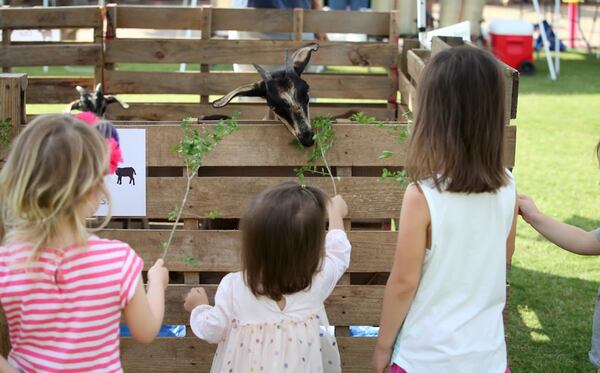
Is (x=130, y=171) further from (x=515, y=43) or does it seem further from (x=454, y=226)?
(x=515, y=43)

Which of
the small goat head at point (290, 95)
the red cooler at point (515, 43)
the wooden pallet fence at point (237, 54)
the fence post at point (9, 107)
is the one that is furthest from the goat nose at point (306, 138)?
the red cooler at point (515, 43)

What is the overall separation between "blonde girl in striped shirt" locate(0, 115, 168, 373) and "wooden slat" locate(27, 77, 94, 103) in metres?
4.98

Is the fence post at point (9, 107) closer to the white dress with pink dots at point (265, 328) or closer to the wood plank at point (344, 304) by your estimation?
the wood plank at point (344, 304)

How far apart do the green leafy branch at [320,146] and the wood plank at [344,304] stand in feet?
1.62

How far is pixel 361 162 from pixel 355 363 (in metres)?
0.97

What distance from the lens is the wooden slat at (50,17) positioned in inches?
292

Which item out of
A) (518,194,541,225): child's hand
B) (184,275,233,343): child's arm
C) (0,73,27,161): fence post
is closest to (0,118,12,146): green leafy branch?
(0,73,27,161): fence post

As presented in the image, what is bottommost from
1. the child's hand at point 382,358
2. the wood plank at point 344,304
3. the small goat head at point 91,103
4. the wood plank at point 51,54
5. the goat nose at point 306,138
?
the wood plank at point 344,304

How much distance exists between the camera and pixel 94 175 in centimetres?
262

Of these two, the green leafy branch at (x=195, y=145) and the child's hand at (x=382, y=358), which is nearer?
the child's hand at (x=382, y=358)

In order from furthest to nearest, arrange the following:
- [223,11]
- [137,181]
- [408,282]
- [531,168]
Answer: [531,168] < [223,11] < [137,181] < [408,282]

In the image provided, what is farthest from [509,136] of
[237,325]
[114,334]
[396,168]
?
[114,334]

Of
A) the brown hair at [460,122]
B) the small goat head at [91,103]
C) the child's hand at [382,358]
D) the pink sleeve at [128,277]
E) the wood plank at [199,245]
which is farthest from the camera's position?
the small goat head at [91,103]

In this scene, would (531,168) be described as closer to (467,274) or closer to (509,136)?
(509,136)
